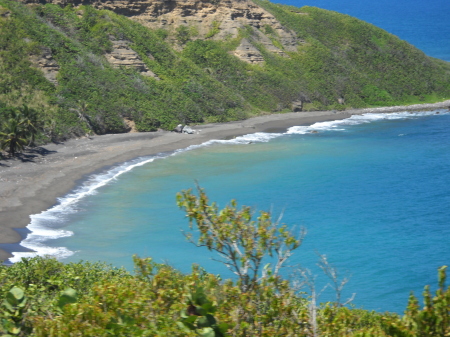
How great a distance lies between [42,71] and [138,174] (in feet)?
71.8

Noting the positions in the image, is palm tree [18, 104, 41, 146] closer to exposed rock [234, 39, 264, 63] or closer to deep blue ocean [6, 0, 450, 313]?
deep blue ocean [6, 0, 450, 313]

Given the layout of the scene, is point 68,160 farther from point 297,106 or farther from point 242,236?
point 297,106

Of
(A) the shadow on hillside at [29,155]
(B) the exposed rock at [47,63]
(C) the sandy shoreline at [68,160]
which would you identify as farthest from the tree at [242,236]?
(B) the exposed rock at [47,63]

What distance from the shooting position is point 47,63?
62.3 meters

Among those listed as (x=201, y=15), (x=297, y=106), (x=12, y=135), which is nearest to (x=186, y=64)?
(x=201, y=15)

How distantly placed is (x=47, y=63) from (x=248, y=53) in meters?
32.3

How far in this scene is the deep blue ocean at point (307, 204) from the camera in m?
29.4

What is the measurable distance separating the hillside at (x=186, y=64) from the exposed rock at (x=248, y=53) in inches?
6.7

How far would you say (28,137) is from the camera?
4719cm

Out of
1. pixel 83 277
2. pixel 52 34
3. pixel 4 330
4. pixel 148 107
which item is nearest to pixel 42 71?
pixel 52 34

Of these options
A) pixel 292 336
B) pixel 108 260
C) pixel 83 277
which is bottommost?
pixel 108 260

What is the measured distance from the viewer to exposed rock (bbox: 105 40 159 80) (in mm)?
71062

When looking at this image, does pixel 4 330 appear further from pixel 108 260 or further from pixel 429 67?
pixel 429 67

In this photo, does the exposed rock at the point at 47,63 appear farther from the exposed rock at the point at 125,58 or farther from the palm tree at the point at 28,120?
the palm tree at the point at 28,120
